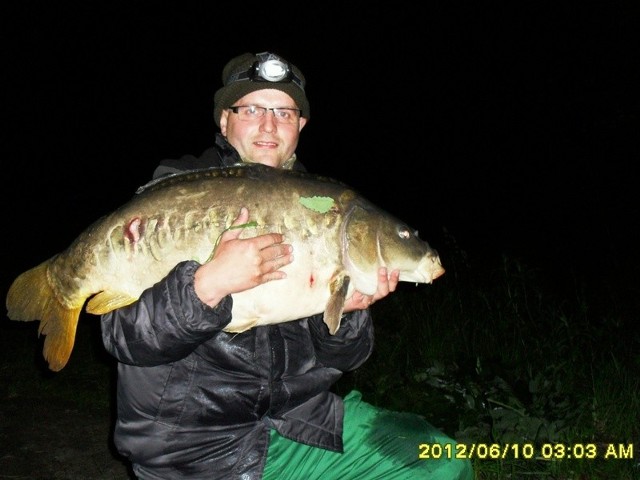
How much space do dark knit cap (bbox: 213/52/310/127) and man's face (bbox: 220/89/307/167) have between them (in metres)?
0.03

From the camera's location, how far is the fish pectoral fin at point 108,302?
218 centimetres

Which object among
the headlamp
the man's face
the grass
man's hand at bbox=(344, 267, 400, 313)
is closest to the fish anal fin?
the man's face

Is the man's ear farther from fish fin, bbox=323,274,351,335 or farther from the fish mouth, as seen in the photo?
the fish mouth

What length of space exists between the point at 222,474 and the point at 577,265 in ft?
24.1

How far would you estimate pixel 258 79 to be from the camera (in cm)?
256

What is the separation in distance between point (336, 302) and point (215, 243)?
0.51 meters

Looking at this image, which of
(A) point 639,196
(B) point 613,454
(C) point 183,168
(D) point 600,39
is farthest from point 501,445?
(D) point 600,39

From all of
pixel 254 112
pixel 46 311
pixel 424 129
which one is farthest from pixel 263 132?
pixel 424 129

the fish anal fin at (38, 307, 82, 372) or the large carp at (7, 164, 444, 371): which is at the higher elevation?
the large carp at (7, 164, 444, 371)

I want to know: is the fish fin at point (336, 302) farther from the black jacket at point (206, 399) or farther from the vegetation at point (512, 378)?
the vegetation at point (512, 378)

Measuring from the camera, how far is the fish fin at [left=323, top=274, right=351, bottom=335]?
220 centimetres

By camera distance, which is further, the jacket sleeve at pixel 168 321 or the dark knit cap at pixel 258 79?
the dark knit cap at pixel 258 79

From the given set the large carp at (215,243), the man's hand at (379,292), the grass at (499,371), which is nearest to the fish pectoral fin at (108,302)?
the large carp at (215,243)

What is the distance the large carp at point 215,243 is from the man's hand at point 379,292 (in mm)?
105
